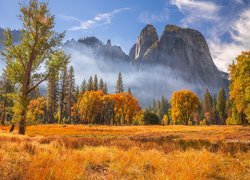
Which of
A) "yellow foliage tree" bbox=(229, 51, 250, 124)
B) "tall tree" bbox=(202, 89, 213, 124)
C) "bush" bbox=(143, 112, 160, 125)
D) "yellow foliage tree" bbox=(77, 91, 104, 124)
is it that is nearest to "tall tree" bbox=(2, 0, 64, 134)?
"yellow foliage tree" bbox=(229, 51, 250, 124)

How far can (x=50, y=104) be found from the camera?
8438cm

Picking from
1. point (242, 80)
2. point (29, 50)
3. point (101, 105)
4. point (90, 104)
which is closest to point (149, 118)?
point (101, 105)

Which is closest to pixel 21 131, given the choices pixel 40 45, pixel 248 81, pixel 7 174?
pixel 40 45

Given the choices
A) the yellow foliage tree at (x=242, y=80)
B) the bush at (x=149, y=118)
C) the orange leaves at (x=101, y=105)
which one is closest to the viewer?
the yellow foliage tree at (x=242, y=80)

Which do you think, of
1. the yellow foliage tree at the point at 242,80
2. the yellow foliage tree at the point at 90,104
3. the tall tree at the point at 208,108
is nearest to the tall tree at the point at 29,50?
the yellow foliage tree at the point at 242,80

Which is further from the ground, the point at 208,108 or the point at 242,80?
the point at 242,80

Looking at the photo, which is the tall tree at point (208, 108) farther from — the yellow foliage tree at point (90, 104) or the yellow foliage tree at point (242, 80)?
the yellow foliage tree at point (242, 80)

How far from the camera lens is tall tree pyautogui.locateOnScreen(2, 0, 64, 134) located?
2297 cm

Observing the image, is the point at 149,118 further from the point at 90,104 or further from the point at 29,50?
the point at 29,50

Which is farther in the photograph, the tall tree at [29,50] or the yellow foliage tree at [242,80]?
the yellow foliage tree at [242,80]

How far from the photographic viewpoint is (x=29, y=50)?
2366 cm

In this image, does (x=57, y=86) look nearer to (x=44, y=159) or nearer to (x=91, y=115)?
(x=91, y=115)

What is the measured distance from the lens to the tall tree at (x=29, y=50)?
22969 millimetres

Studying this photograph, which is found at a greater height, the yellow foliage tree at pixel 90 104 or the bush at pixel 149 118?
the yellow foliage tree at pixel 90 104
